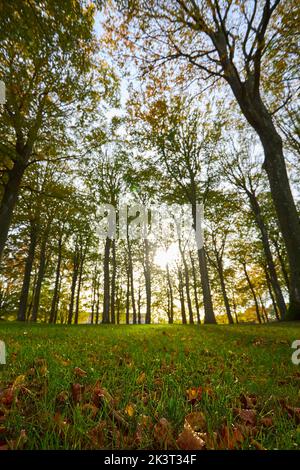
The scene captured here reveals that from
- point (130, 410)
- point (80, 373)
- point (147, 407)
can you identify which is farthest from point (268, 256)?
point (130, 410)

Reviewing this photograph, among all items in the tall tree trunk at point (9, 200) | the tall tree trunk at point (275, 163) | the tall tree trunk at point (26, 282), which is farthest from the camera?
the tall tree trunk at point (26, 282)

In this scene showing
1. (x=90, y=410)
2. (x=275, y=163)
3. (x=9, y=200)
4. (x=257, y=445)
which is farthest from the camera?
(x=9, y=200)

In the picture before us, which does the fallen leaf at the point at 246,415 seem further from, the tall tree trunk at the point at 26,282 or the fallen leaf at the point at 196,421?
the tall tree trunk at the point at 26,282

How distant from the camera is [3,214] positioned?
8797 mm

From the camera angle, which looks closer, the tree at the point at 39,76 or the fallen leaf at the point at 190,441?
the fallen leaf at the point at 190,441

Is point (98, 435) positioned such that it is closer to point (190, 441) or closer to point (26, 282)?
point (190, 441)

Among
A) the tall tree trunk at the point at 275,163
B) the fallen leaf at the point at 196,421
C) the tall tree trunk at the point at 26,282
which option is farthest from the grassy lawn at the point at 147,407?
the tall tree trunk at the point at 26,282

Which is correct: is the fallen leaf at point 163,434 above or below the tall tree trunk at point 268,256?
Result: below

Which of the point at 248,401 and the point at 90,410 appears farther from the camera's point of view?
the point at 248,401

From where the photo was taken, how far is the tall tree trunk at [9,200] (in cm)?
874

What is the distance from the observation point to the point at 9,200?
908 centimetres

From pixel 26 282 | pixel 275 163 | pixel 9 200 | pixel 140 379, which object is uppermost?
pixel 9 200

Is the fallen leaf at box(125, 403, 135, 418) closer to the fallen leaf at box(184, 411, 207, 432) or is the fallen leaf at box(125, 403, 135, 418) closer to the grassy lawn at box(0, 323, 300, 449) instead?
the grassy lawn at box(0, 323, 300, 449)
